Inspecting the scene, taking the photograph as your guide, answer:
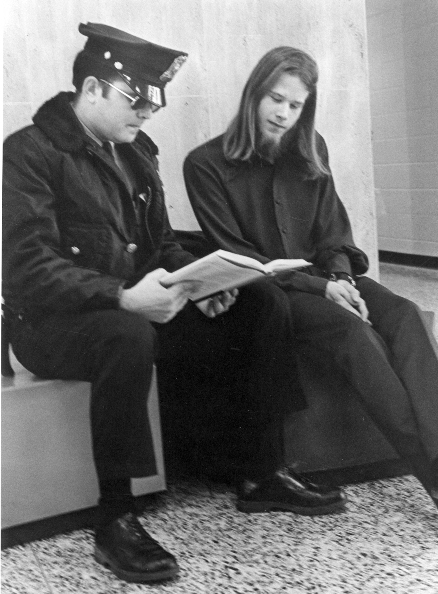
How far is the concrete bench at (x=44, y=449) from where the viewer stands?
153cm

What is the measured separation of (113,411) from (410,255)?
794mm

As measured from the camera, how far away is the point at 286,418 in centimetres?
176

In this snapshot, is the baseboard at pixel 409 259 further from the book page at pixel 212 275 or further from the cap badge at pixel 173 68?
the cap badge at pixel 173 68

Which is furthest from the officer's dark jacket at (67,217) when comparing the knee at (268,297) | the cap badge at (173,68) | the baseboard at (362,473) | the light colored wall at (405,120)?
A: the baseboard at (362,473)

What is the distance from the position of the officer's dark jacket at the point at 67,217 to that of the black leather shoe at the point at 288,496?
1.76ft

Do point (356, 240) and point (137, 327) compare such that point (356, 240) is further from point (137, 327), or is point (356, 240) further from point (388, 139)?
point (137, 327)

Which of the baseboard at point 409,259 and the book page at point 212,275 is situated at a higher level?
the book page at point 212,275

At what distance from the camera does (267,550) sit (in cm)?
153

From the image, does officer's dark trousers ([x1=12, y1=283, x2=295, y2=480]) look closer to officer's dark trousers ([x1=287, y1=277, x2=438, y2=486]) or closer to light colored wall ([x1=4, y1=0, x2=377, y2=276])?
officer's dark trousers ([x1=287, y1=277, x2=438, y2=486])

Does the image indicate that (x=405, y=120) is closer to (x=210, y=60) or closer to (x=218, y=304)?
(x=210, y=60)

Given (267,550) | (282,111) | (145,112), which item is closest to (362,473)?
(267,550)

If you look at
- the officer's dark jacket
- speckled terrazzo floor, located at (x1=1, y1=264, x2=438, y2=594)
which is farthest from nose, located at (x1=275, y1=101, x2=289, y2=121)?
speckled terrazzo floor, located at (x1=1, y1=264, x2=438, y2=594)

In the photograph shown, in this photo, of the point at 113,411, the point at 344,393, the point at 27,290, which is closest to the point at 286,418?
the point at 344,393

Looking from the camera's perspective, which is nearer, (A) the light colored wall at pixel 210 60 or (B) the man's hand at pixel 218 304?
(A) the light colored wall at pixel 210 60
